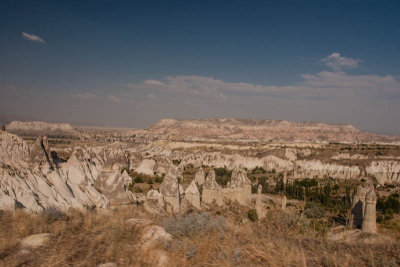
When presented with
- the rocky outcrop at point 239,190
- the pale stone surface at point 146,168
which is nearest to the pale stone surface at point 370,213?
the rocky outcrop at point 239,190

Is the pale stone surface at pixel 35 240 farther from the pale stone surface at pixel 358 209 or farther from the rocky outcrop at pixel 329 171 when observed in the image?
the rocky outcrop at pixel 329 171

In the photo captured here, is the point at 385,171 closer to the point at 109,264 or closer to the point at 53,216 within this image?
the point at 53,216

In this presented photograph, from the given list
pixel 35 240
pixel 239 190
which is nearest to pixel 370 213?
pixel 239 190

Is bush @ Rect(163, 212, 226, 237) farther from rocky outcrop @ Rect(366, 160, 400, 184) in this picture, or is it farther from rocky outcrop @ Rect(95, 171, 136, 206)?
rocky outcrop @ Rect(366, 160, 400, 184)

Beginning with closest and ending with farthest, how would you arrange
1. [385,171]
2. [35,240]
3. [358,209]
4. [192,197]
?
[35,240] → [192,197] → [358,209] → [385,171]

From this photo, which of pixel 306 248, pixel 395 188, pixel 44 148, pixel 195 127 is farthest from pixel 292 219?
pixel 195 127

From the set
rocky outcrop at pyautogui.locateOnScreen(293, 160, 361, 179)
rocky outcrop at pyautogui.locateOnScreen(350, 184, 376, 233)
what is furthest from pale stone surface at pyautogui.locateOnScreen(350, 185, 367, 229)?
rocky outcrop at pyautogui.locateOnScreen(293, 160, 361, 179)
